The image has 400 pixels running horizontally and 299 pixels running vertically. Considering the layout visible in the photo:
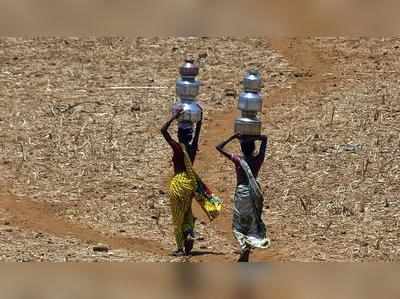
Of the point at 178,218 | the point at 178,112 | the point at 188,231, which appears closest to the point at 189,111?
the point at 178,112

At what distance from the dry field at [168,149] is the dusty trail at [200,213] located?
18mm

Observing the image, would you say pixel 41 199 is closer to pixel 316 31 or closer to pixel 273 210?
pixel 273 210

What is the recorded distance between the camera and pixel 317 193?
394 inches

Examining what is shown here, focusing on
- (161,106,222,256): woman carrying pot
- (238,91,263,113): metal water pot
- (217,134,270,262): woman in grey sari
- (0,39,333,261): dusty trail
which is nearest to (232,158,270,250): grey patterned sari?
(217,134,270,262): woman in grey sari

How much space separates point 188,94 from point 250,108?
84cm

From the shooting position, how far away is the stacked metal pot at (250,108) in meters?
5.75

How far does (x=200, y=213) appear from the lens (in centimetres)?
955

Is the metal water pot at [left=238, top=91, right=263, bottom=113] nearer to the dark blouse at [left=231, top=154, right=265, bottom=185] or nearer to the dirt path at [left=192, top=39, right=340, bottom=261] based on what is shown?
the dark blouse at [left=231, top=154, right=265, bottom=185]

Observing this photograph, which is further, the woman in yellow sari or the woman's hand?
the woman in yellow sari

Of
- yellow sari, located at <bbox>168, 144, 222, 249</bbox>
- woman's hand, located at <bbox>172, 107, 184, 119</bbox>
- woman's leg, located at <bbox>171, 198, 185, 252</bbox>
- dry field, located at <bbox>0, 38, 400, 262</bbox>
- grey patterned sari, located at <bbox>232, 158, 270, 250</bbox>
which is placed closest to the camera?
woman's hand, located at <bbox>172, 107, 184, 119</bbox>

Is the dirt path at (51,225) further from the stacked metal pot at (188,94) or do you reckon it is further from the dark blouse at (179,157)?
the stacked metal pot at (188,94)

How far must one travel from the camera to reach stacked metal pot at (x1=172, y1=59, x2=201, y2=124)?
6.42 m

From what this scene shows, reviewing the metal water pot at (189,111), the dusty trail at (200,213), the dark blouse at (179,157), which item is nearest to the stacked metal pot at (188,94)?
the metal water pot at (189,111)

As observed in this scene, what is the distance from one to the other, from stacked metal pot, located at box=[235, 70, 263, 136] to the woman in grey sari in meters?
0.45
